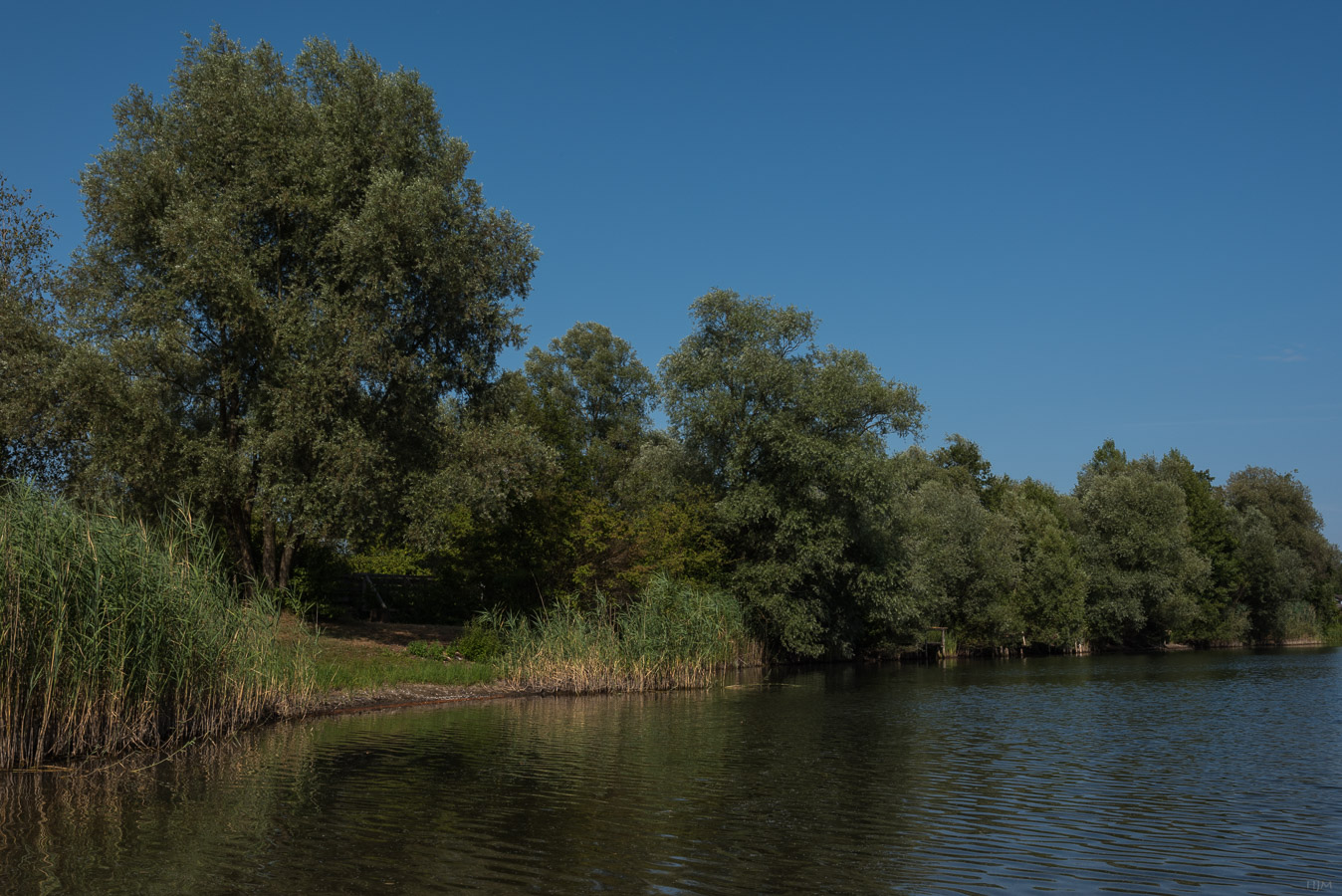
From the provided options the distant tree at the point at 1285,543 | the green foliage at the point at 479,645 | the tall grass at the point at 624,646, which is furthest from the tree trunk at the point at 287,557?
the distant tree at the point at 1285,543

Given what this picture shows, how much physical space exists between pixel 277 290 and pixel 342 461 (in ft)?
25.8

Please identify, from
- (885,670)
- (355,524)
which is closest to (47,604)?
(355,524)

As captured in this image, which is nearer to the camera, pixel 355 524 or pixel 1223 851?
pixel 1223 851

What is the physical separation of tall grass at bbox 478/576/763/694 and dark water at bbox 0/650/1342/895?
20.0 feet

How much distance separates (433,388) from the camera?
106 ft

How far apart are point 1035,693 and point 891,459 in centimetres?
1744

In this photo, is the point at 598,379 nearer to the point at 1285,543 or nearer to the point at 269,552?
the point at 269,552

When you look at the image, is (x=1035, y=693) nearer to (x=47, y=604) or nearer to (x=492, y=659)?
(x=492, y=659)

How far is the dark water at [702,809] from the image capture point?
9.01 meters

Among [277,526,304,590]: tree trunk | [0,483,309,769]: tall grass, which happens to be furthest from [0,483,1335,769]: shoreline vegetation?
[277,526,304,590]: tree trunk

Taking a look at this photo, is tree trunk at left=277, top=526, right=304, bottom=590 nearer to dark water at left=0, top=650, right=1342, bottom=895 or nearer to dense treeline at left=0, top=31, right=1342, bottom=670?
dense treeline at left=0, top=31, right=1342, bottom=670

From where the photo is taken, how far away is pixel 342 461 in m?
27.8

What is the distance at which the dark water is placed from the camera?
9.01m

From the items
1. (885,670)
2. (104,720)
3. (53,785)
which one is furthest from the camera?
(885,670)
